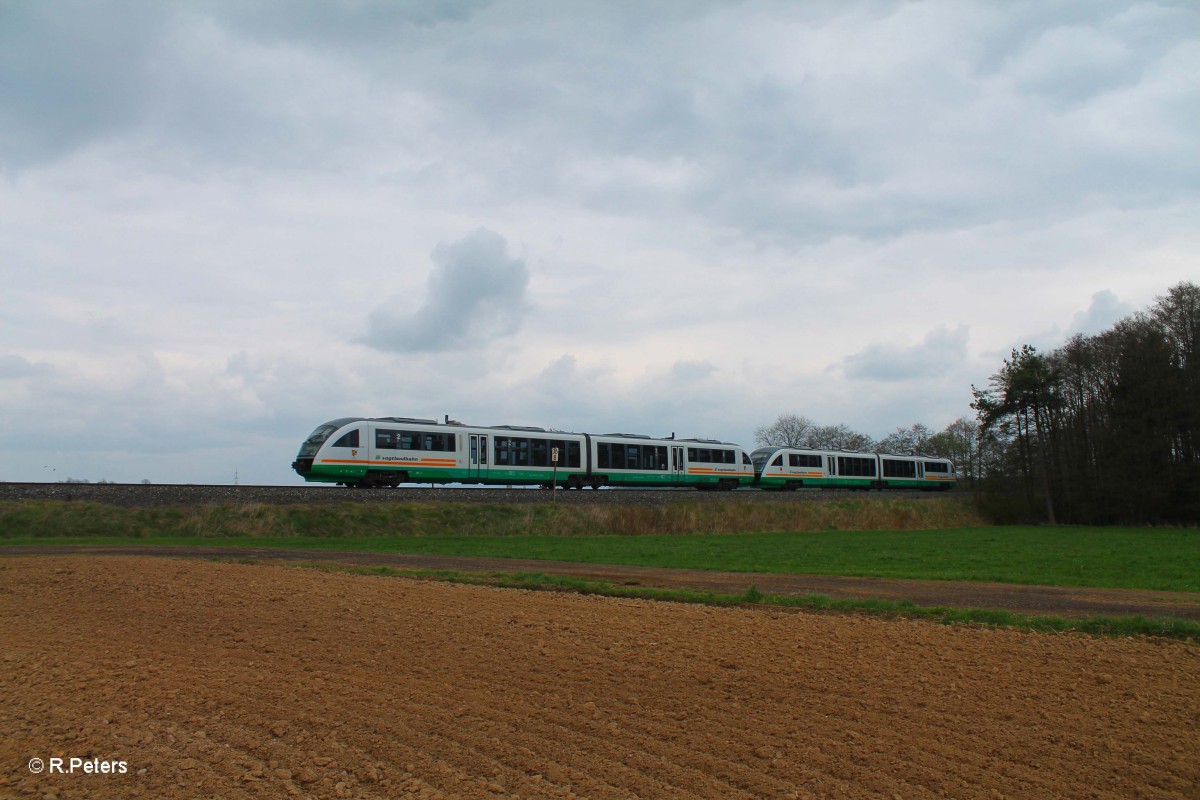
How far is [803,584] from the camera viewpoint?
49.3 ft

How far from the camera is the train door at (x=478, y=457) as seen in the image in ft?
122

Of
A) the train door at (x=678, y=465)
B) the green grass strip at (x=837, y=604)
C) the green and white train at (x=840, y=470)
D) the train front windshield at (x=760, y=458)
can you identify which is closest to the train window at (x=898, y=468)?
the green and white train at (x=840, y=470)

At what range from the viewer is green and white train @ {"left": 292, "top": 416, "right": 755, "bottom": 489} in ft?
109

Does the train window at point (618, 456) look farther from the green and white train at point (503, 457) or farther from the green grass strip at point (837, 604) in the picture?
the green grass strip at point (837, 604)

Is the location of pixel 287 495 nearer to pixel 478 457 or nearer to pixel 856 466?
pixel 478 457

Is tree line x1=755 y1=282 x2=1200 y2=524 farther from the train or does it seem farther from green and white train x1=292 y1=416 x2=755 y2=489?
green and white train x1=292 y1=416 x2=755 y2=489

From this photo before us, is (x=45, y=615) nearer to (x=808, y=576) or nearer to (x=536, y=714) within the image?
(x=536, y=714)

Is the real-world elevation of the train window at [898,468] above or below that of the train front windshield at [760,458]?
below

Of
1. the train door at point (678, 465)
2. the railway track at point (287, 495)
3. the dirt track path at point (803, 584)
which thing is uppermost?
the train door at point (678, 465)

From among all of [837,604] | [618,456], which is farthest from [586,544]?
[618,456]

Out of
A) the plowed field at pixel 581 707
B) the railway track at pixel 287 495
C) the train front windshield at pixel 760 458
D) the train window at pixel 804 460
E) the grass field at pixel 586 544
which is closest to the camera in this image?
the plowed field at pixel 581 707

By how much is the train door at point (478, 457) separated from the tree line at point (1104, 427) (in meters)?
37.9

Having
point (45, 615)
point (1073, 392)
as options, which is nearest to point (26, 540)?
point (45, 615)

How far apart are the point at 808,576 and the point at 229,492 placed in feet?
72.3
